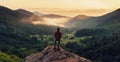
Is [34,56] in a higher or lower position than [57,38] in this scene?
lower

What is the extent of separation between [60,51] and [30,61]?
793 centimetres

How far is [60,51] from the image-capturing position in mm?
64312

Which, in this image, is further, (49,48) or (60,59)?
(49,48)

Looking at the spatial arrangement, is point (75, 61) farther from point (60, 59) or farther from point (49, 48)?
point (49, 48)

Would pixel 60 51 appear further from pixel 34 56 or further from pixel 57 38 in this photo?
pixel 34 56

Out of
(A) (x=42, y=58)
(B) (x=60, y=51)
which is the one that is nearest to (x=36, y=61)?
(A) (x=42, y=58)

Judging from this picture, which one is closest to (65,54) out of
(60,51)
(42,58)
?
(60,51)

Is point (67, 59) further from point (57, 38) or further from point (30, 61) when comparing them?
point (30, 61)

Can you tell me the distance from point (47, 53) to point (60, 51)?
368cm

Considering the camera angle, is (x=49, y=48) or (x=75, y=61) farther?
(x=49, y=48)

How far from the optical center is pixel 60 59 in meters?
61.5

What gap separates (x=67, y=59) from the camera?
61.5 meters

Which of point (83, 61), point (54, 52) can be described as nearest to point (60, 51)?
point (54, 52)

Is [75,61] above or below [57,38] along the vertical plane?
below
